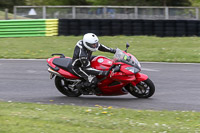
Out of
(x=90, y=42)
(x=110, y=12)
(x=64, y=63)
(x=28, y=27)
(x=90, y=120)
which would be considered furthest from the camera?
(x=110, y=12)

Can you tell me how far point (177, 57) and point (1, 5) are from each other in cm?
3104

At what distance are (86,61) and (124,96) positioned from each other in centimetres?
143

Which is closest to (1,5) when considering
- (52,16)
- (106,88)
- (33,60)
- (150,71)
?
(52,16)

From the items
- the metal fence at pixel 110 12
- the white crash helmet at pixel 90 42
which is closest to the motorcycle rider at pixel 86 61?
the white crash helmet at pixel 90 42

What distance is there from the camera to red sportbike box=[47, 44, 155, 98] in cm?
830

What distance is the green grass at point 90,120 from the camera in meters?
6.02

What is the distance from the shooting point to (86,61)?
8.45 meters

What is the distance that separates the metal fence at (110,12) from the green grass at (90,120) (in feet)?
44.0

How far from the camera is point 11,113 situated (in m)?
7.20

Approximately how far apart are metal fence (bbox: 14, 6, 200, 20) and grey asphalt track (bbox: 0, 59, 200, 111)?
307 inches

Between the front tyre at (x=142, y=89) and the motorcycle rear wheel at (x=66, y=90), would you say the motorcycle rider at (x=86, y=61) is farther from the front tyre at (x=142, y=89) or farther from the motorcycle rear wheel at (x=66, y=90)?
the front tyre at (x=142, y=89)

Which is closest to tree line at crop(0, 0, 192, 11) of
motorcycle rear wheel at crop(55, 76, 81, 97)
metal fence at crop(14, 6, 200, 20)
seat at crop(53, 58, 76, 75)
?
metal fence at crop(14, 6, 200, 20)

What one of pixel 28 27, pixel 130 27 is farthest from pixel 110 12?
pixel 28 27

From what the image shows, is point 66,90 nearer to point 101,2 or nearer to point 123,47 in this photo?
point 123,47
